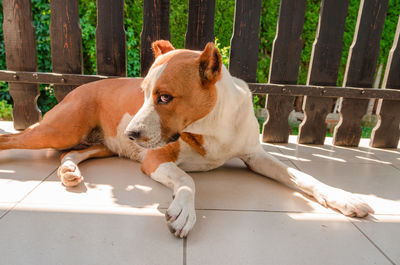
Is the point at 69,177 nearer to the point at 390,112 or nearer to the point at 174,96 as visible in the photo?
the point at 174,96

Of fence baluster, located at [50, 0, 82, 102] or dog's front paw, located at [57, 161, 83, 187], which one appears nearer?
dog's front paw, located at [57, 161, 83, 187]

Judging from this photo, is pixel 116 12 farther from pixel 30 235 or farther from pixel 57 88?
pixel 30 235

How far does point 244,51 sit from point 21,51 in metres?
2.08

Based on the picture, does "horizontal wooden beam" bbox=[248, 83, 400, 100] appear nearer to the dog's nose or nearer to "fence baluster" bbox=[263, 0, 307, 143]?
"fence baluster" bbox=[263, 0, 307, 143]

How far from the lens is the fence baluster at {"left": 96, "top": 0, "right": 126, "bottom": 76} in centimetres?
247

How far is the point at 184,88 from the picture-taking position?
146 centimetres

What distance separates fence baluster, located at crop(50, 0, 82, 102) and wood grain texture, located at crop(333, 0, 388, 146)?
263cm

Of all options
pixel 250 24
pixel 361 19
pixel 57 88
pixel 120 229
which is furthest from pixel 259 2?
pixel 120 229

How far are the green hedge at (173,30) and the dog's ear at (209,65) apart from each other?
9.09ft

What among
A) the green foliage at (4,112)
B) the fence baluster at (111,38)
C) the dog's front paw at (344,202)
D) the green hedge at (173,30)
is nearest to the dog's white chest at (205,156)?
the dog's front paw at (344,202)

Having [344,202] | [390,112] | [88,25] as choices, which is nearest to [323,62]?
[390,112]

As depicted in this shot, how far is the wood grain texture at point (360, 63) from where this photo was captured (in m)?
2.57

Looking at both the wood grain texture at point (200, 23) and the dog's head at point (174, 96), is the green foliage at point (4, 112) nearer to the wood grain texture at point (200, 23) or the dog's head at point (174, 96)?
the wood grain texture at point (200, 23)

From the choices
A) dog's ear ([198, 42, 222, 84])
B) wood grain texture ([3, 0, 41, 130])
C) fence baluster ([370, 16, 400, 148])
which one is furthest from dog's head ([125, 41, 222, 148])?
fence baluster ([370, 16, 400, 148])
